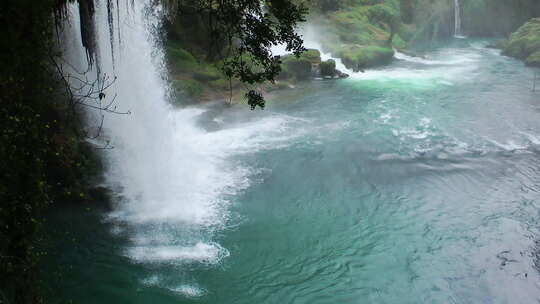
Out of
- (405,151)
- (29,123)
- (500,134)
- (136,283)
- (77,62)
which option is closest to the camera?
(29,123)

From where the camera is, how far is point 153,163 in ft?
44.4

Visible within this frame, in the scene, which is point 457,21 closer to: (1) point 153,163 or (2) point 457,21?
(2) point 457,21

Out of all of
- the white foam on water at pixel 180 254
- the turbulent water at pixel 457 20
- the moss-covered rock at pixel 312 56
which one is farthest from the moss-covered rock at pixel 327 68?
the turbulent water at pixel 457 20

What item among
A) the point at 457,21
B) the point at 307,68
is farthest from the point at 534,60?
the point at 457,21

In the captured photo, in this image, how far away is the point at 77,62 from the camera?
13500mm

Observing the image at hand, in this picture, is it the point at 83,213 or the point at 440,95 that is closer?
the point at 83,213

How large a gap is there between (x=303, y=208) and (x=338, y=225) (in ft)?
3.77

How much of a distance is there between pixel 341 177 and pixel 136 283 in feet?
22.5

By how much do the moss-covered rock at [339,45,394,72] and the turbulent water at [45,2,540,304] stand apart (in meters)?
9.11

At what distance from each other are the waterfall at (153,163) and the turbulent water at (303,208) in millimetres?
47

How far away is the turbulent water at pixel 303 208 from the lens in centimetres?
897

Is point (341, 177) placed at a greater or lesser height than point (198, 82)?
lesser

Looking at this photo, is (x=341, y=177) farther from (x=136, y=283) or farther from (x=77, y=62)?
(x=77, y=62)

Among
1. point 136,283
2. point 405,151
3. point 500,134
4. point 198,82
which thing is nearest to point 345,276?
point 136,283
